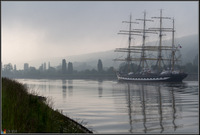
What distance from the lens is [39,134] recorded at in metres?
9.29

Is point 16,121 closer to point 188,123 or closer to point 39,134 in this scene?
point 39,134

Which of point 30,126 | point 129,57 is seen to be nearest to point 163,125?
point 30,126

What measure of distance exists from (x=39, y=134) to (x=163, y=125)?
26.5ft

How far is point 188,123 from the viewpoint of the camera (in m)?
15.9

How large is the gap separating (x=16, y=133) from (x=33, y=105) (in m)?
5.15

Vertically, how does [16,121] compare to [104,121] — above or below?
above

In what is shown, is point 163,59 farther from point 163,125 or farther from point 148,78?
point 163,125

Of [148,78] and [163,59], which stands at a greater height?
[163,59]

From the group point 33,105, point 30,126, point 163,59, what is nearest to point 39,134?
point 30,126

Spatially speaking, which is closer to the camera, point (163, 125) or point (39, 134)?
point (39, 134)

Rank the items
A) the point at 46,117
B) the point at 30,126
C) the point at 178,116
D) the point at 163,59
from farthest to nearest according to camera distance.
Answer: the point at 163,59 → the point at 178,116 → the point at 46,117 → the point at 30,126

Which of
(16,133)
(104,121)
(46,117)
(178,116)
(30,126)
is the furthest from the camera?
(178,116)

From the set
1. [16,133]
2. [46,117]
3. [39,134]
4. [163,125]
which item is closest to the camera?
[16,133]

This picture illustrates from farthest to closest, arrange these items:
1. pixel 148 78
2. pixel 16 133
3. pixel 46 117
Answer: pixel 148 78
pixel 46 117
pixel 16 133
